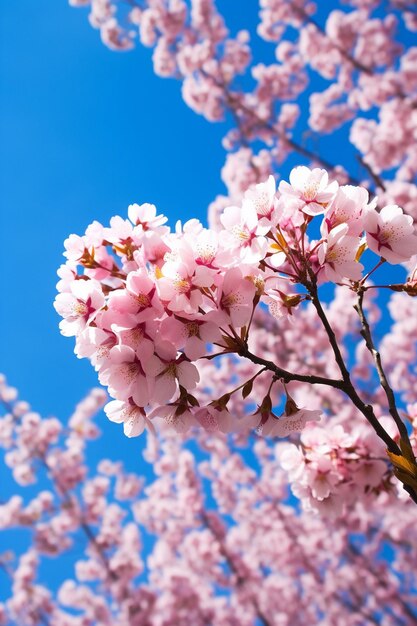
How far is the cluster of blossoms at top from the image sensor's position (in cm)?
135

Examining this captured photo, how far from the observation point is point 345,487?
2.40m

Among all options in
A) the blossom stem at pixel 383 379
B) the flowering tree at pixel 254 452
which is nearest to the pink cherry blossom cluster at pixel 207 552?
the flowering tree at pixel 254 452

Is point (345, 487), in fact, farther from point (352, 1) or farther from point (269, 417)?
point (352, 1)

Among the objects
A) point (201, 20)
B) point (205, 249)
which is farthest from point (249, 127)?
point (205, 249)

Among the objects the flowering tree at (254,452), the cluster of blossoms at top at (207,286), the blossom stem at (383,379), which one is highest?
the flowering tree at (254,452)

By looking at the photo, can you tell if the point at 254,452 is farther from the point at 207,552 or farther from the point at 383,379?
the point at 383,379

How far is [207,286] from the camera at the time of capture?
52.9 inches

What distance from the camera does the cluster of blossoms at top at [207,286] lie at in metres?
1.35

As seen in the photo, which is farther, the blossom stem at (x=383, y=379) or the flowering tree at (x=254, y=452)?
the flowering tree at (x=254, y=452)

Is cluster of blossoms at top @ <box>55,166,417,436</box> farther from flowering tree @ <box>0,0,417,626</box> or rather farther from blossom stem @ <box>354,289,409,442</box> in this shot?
flowering tree @ <box>0,0,417,626</box>

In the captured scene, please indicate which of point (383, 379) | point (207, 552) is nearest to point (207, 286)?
point (383, 379)

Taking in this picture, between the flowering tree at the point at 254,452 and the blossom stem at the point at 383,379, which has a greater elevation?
the flowering tree at the point at 254,452

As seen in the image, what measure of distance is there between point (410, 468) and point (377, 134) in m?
10.1

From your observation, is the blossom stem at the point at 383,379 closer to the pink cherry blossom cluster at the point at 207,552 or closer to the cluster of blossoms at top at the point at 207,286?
the cluster of blossoms at top at the point at 207,286
